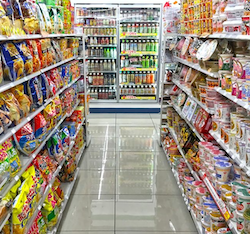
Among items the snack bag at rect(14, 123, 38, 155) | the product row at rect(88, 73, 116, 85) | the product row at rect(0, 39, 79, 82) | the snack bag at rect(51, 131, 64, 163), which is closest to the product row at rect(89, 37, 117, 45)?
the product row at rect(88, 73, 116, 85)

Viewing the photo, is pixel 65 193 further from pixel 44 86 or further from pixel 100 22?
pixel 100 22

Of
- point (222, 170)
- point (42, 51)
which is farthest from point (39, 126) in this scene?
point (222, 170)

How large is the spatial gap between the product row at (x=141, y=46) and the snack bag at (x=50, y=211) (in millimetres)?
4906

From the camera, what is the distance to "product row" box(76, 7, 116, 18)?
22.0 ft

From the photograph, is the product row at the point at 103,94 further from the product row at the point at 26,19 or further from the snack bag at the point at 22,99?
the snack bag at the point at 22,99

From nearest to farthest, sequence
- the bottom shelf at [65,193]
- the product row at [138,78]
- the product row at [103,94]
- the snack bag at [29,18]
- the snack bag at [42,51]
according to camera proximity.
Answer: the snack bag at [29,18], the snack bag at [42,51], the bottom shelf at [65,193], the product row at [138,78], the product row at [103,94]

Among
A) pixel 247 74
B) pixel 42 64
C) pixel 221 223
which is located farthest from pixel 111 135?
pixel 247 74

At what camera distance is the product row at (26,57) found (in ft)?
6.22

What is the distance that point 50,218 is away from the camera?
258 cm

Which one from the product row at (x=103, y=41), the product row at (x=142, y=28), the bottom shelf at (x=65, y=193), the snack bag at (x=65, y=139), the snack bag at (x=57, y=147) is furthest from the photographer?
the product row at (x=103, y=41)

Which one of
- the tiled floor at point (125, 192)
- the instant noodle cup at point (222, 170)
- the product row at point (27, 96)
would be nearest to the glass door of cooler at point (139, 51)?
the tiled floor at point (125, 192)

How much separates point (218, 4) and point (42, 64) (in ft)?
5.67

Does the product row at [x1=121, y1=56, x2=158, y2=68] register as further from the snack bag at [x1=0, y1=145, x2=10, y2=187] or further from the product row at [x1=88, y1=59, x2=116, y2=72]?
the snack bag at [x1=0, y1=145, x2=10, y2=187]

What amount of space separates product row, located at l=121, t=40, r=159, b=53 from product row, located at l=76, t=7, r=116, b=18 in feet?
2.66
